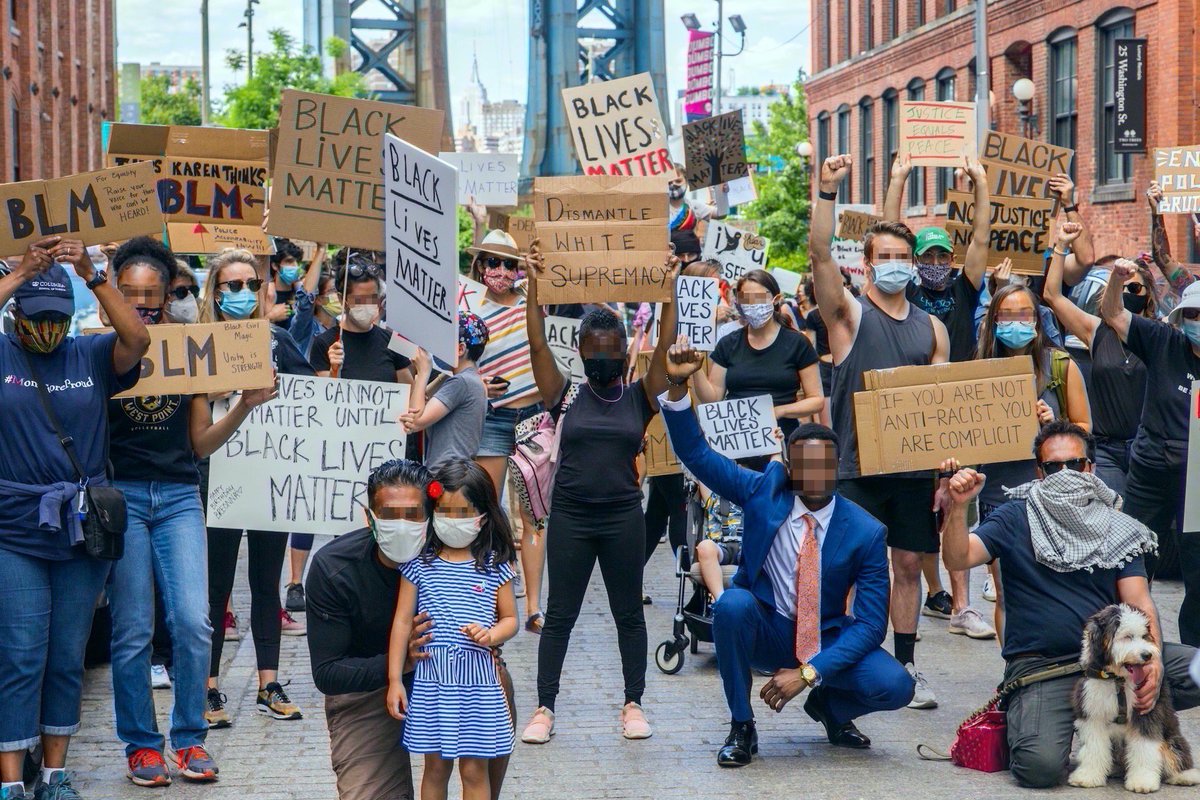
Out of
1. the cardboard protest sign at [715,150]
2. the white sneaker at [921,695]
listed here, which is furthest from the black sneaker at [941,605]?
the cardboard protest sign at [715,150]

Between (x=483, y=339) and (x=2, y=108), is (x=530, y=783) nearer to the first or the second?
(x=483, y=339)

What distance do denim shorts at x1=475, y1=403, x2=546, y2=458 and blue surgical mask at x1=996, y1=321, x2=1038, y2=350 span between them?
2643mm

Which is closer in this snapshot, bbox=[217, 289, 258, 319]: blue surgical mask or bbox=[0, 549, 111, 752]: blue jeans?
bbox=[0, 549, 111, 752]: blue jeans

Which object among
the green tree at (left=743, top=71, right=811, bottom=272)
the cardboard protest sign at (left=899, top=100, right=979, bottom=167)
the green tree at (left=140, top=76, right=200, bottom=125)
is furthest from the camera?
the green tree at (left=140, top=76, right=200, bottom=125)

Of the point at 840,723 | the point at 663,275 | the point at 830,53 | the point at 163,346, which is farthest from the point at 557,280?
the point at 830,53

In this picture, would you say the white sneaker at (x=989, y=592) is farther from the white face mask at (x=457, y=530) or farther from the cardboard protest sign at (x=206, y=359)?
the white face mask at (x=457, y=530)

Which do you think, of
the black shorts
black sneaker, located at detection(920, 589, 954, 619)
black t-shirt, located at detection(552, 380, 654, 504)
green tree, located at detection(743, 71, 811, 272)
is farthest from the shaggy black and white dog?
green tree, located at detection(743, 71, 811, 272)

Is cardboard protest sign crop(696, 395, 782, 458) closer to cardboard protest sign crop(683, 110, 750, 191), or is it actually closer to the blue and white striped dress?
the blue and white striped dress

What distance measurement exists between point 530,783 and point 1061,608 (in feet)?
7.32

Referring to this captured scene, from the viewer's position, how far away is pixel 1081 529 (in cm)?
651

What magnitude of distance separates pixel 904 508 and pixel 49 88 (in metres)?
31.2

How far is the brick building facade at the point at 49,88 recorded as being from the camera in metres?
29.6

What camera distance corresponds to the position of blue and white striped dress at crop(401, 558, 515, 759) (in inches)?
200

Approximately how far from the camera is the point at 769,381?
9031 millimetres
